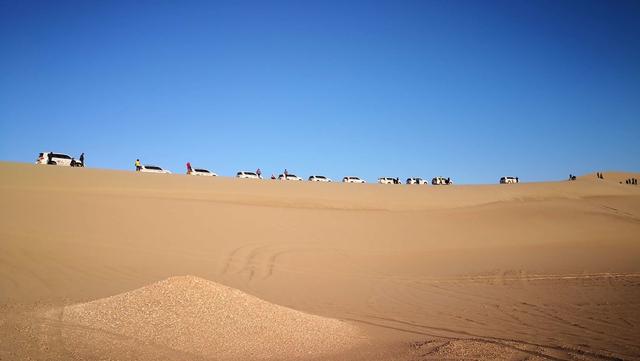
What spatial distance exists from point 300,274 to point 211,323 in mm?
5991

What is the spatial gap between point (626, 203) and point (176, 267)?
82.8 ft

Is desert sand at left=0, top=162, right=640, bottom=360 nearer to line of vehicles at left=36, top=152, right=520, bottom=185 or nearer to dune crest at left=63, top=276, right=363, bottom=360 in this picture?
dune crest at left=63, top=276, right=363, bottom=360

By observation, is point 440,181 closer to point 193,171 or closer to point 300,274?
point 193,171

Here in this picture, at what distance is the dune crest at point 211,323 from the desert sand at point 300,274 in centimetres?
3

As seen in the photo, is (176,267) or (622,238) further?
(622,238)

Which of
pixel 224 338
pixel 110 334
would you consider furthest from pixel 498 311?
pixel 110 334

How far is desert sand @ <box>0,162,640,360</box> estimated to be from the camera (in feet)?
16.9

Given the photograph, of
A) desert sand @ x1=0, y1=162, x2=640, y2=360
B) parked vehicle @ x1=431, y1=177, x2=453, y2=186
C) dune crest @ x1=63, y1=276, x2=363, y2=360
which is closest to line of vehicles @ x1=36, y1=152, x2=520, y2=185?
parked vehicle @ x1=431, y1=177, x2=453, y2=186

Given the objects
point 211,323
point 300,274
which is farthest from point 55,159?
point 211,323

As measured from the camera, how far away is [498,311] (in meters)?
7.82

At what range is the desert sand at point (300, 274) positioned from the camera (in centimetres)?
516

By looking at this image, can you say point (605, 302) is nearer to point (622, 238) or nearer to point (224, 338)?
point (224, 338)

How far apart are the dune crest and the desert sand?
3 cm

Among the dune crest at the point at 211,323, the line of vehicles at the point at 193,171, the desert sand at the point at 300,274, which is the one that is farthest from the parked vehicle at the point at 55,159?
the dune crest at the point at 211,323
